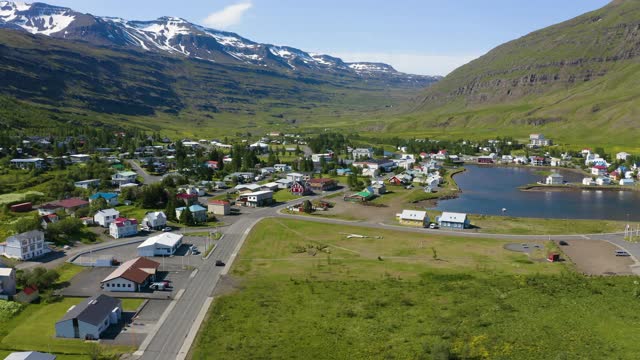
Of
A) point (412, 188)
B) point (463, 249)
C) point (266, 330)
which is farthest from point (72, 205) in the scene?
point (412, 188)

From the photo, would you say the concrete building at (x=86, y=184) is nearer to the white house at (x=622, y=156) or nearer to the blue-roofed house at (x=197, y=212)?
the blue-roofed house at (x=197, y=212)

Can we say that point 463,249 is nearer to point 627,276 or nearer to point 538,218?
point 627,276

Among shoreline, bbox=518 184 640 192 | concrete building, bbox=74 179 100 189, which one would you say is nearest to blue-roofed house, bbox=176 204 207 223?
concrete building, bbox=74 179 100 189

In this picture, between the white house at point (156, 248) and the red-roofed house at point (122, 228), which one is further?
the red-roofed house at point (122, 228)

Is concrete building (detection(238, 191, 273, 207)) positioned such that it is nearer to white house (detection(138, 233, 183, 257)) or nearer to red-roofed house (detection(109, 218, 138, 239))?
red-roofed house (detection(109, 218, 138, 239))

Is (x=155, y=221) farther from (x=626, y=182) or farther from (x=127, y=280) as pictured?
(x=626, y=182)

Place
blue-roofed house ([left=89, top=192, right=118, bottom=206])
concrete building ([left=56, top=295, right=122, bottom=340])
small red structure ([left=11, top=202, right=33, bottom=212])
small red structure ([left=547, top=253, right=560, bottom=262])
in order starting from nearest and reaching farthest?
concrete building ([left=56, top=295, right=122, bottom=340])
small red structure ([left=547, top=253, right=560, bottom=262])
small red structure ([left=11, top=202, right=33, bottom=212])
blue-roofed house ([left=89, top=192, right=118, bottom=206])

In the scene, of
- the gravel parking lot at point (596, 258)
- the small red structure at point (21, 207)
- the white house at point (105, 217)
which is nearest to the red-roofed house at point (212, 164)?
the small red structure at point (21, 207)
